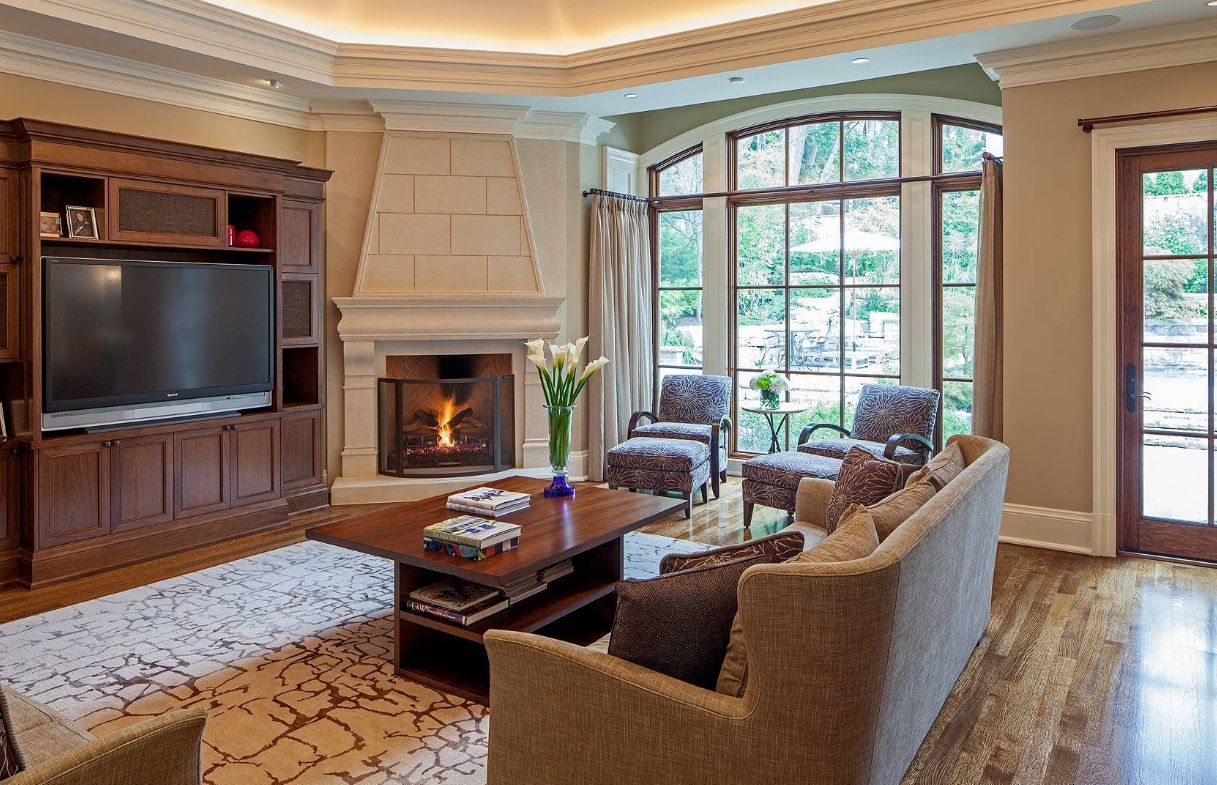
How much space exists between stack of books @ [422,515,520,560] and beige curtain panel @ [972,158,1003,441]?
3402 mm

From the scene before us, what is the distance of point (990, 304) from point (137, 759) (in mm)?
5090

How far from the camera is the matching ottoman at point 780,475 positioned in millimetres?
4930

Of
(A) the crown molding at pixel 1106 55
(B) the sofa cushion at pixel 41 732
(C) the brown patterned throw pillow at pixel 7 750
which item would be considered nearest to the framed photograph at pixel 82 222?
(B) the sofa cushion at pixel 41 732

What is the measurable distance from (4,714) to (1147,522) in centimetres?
515

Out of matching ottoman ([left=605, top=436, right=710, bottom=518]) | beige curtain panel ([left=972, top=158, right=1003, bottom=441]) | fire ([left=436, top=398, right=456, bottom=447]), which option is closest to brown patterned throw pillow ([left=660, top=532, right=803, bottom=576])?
matching ottoman ([left=605, top=436, right=710, bottom=518])

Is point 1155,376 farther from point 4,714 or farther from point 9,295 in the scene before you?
point 9,295

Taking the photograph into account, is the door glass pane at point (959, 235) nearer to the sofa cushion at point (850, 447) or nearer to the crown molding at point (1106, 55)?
the crown molding at point (1106, 55)

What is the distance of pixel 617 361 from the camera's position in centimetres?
683

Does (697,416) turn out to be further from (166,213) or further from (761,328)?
(166,213)

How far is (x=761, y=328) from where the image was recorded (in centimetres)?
681

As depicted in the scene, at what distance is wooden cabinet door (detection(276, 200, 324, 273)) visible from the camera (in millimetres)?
5508

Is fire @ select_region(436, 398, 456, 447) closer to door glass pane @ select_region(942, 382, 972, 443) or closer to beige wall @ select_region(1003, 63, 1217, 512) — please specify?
door glass pane @ select_region(942, 382, 972, 443)

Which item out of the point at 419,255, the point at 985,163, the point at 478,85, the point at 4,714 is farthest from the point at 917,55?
the point at 4,714

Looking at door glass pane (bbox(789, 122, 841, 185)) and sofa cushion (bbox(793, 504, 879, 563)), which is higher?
door glass pane (bbox(789, 122, 841, 185))
